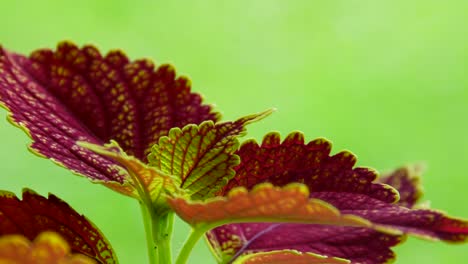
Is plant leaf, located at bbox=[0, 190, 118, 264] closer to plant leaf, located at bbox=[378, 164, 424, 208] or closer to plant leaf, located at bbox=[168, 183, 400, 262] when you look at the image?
plant leaf, located at bbox=[168, 183, 400, 262]

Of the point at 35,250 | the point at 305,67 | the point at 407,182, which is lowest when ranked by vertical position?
the point at 35,250

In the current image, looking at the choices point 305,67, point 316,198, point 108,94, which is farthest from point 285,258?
point 305,67

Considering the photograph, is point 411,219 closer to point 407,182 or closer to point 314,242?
point 314,242

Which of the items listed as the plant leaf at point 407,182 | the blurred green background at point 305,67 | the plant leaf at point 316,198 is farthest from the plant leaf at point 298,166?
the blurred green background at point 305,67

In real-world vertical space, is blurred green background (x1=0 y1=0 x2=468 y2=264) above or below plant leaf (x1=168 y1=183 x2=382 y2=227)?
above

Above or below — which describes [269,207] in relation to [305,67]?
below

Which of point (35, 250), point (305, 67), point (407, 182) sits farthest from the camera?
point (305, 67)

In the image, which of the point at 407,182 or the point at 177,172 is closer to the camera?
the point at 177,172

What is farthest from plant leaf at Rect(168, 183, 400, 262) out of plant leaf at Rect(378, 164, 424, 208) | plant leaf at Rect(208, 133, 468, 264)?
plant leaf at Rect(378, 164, 424, 208)
